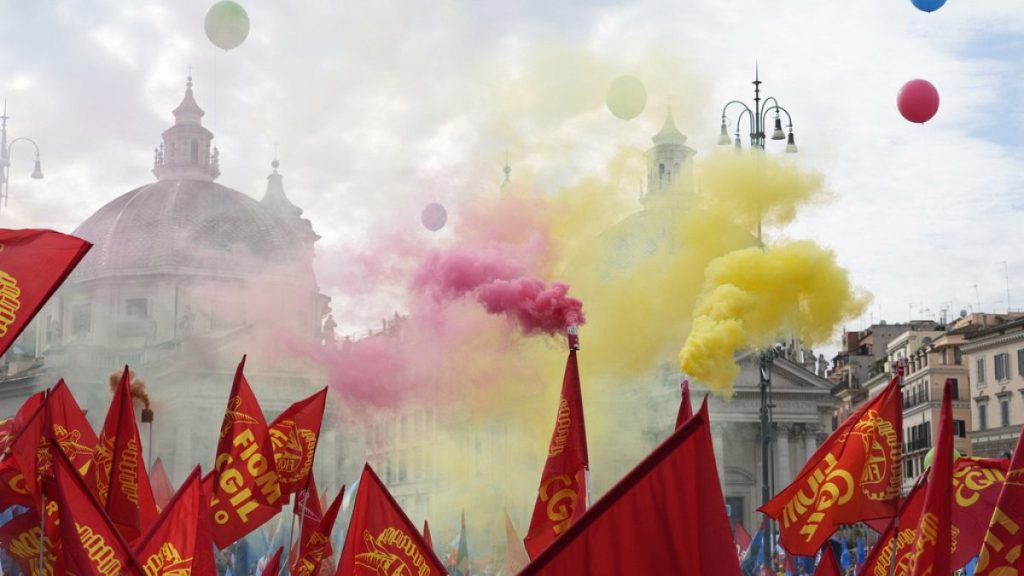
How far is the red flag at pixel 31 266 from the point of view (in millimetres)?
11031

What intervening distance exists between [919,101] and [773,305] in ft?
22.7

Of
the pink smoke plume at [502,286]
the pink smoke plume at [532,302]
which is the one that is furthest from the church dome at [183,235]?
the pink smoke plume at [532,302]

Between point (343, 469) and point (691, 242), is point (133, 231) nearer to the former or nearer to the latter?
point (343, 469)

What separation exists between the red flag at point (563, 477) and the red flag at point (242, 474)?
4.21 m

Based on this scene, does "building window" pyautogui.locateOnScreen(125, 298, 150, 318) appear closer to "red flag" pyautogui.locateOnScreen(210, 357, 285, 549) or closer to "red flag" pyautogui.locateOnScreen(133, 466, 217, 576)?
"red flag" pyautogui.locateOnScreen(210, 357, 285, 549)

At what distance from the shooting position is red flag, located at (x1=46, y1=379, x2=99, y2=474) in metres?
18.8

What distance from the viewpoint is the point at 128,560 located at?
457 inches

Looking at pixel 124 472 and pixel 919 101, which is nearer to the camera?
pixel 124 472

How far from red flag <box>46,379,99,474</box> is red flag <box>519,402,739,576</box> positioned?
40.4ft

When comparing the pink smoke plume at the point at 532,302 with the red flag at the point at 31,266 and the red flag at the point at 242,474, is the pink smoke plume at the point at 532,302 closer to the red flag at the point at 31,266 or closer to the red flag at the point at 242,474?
the red flag at the point at 242,474

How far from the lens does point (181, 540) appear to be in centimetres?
1398

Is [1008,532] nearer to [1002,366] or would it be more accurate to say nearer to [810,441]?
[1002,366]

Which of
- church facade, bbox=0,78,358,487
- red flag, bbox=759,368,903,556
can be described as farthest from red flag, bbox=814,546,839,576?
church facade, bbox=0,78,358,487

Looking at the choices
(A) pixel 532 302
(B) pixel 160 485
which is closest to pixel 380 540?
(B) pixel 160 485
